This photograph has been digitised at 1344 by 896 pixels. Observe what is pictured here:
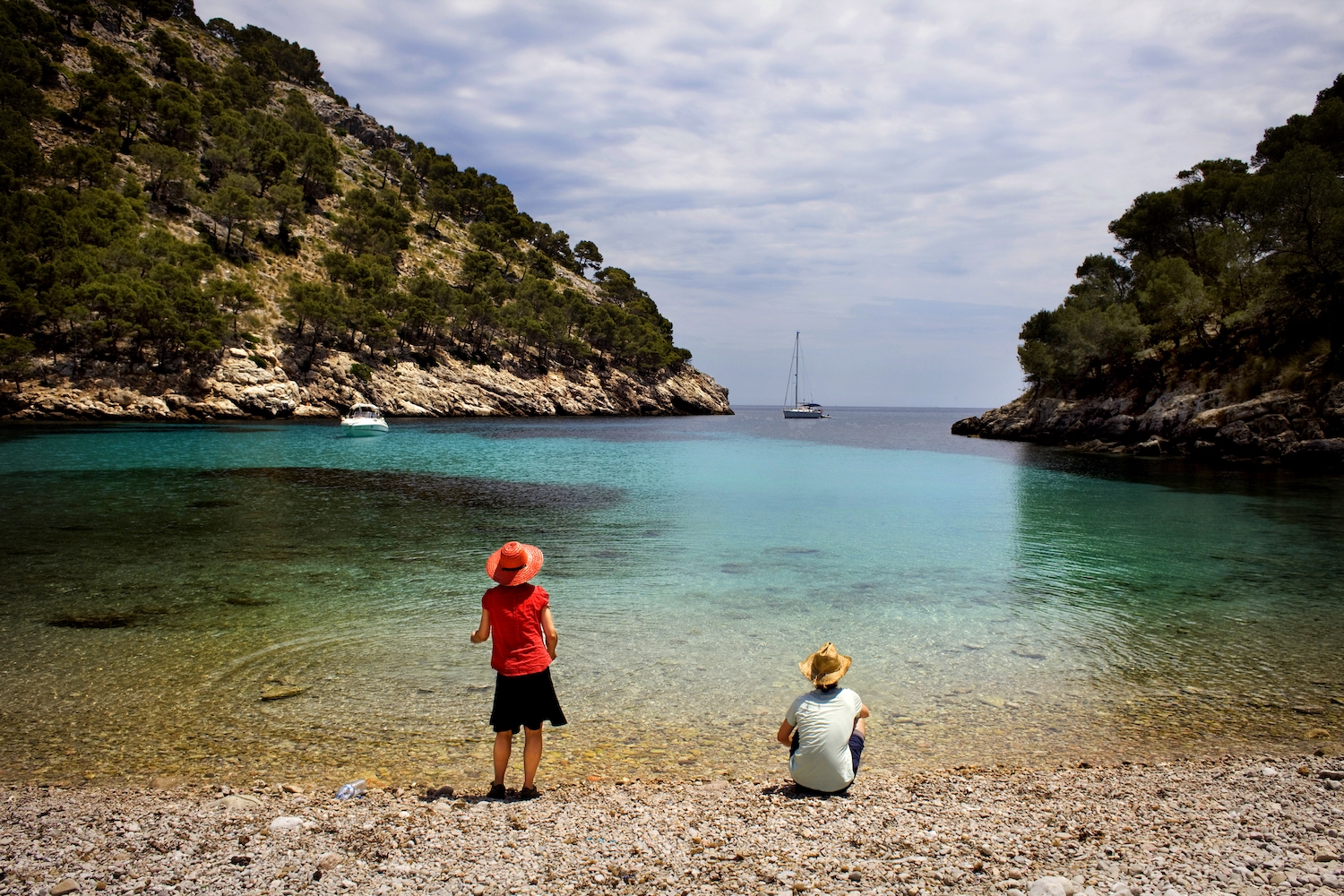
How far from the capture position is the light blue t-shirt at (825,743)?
16.6 feet

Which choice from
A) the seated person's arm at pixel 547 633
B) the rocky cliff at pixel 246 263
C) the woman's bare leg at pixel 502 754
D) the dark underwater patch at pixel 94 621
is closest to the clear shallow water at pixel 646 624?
the dark underwater patch at pixel 94 621

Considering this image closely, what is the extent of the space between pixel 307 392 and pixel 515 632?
7122 centimetres

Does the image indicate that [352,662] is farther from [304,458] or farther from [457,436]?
[457,436]

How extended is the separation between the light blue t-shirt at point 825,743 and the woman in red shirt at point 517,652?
1.80 metres

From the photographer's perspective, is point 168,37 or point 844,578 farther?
point 168,37

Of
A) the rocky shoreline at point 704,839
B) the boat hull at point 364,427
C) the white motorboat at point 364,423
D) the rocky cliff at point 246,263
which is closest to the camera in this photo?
the rocky shoreline at point 704,839

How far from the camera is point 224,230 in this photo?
75.6 metres

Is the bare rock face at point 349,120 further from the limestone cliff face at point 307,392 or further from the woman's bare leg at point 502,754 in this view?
the woman's bare leg at point 502,754

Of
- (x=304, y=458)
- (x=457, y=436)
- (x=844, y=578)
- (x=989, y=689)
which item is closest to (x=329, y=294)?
(x=457, y=436)

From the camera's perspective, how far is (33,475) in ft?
77.7

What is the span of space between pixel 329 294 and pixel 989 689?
77.1 m

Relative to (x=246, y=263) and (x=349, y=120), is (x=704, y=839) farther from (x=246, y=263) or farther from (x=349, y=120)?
(x=349, y=120)

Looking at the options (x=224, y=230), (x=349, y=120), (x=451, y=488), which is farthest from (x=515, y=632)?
(x=349, y=120)

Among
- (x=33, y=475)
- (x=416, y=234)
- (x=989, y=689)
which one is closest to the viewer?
(x=989, y=689)
